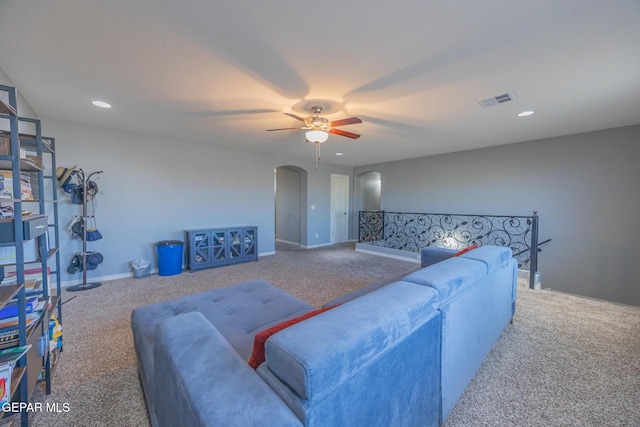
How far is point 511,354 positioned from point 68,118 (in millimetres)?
6220

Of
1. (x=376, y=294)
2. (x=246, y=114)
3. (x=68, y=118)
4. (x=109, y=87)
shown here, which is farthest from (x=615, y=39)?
(x=68, y=118)

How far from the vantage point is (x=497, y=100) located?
2871mm

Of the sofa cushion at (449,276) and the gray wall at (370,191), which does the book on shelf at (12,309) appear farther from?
the gray wall at (370,191)

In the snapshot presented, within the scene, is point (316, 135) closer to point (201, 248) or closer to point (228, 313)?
point (228, 313)

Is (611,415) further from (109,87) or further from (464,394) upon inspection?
(109,87)

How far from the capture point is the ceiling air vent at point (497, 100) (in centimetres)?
274

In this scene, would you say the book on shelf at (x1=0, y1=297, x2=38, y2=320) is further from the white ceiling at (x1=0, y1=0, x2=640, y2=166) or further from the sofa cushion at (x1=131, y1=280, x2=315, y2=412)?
the white ceiling at (x1=0, y1=0, x2=640, y2=166)

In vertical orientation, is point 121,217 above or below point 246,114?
below

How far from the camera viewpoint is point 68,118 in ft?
12.0

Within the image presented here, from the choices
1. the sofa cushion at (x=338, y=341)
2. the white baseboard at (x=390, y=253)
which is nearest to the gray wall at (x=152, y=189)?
the white baseboard at (x=390, y=253)

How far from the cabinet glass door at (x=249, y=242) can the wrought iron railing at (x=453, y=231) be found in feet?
10.5

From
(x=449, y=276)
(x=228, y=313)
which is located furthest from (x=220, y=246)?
(x=449, y=276)

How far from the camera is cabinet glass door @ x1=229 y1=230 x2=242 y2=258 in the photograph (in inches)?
208

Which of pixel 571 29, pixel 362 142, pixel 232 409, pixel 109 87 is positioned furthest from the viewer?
pixel 362 142
